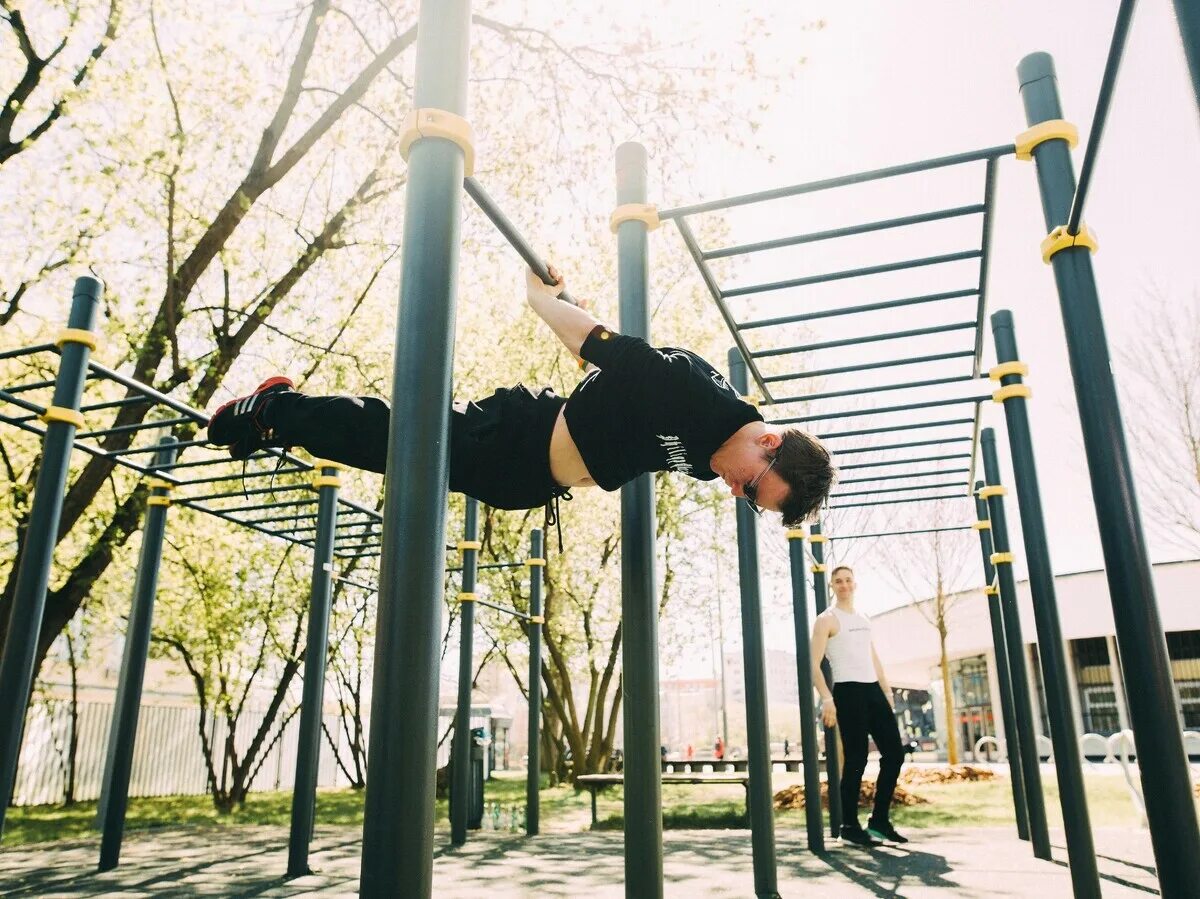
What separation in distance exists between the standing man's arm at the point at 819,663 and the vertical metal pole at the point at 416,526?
454 centimetres

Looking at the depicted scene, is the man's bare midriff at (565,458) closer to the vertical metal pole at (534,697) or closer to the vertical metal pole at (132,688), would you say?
the vertical metal pole at (132,688)

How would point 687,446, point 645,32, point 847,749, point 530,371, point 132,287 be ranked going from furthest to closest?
point 530,371 → point 132,287 → point 645,32 → point 847,749 → point 687,446

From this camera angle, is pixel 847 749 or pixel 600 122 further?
pixel 600 122

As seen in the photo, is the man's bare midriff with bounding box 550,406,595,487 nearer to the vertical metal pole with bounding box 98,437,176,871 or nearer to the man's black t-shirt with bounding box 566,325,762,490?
the man's black t-shirt with bounding box 566,325,762,490

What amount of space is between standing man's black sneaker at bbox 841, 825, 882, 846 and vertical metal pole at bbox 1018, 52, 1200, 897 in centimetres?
393

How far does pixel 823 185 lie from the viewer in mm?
3064

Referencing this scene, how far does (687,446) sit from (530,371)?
12.5 m

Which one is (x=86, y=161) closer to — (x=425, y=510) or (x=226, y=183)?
(x=226, y=183)

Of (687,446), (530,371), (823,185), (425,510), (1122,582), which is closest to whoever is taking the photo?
(425,510)

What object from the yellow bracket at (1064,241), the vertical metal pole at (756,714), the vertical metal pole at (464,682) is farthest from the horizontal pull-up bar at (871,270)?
the vertical metal pole at (464,682)

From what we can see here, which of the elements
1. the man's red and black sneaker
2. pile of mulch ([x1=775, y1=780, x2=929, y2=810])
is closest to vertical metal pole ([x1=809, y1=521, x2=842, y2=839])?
pile of mulch ([x1=775, y1=780, x2=929, y2=810])

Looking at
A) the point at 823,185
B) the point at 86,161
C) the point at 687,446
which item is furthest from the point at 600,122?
the point at 687,446

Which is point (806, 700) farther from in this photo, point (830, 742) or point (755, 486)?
point (755, 486)

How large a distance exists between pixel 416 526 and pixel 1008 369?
11.3 feet
